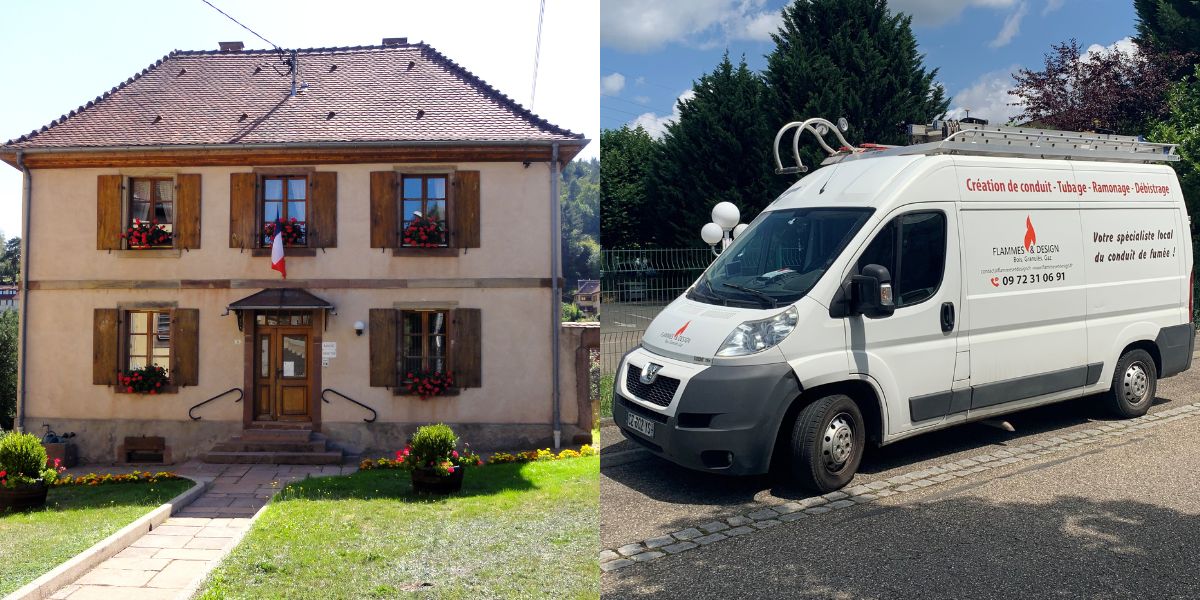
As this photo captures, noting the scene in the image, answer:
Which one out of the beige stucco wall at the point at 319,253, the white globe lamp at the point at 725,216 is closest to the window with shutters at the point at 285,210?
the beige stucco wall at the point at 319,253

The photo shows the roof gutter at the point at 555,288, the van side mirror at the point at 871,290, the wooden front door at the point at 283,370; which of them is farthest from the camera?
the wooden front door at the point at 283,370

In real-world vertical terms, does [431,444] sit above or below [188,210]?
below

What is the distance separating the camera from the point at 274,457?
5.25 meters

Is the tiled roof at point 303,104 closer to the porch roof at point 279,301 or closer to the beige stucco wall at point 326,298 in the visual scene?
the beige stucco wall at point 326,298

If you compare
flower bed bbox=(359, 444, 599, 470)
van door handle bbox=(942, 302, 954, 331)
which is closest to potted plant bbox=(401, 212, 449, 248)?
flower bed bbox=(359, 444, 599, 470)

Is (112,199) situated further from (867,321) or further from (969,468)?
(969,468)

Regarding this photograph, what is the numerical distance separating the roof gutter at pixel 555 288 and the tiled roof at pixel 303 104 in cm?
Answer: 41

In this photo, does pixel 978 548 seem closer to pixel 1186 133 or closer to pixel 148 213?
pixel 148 213

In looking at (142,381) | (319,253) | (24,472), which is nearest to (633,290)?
(319,253)

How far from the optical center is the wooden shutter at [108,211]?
14.8ft

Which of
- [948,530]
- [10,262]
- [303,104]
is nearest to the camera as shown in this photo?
[948,530]

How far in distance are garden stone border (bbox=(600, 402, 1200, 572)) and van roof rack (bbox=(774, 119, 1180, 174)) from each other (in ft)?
6.30

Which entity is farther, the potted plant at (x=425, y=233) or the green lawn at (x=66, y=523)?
the potted plant at (x=425, y=233)

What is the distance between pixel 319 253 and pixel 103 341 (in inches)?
57.4
